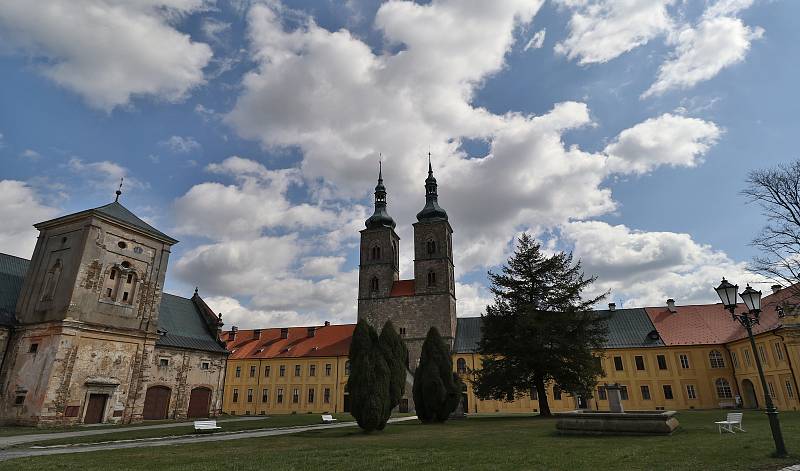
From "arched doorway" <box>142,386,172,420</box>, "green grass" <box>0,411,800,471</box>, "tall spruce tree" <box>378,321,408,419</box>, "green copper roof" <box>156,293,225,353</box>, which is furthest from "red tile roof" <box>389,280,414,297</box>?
"green grass" <box>0,411,800,471</box>

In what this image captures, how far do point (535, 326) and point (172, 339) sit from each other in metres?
30.1

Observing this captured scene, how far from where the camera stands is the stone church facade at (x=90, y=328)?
27.0 meters

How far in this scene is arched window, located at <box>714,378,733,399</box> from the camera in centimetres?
4326

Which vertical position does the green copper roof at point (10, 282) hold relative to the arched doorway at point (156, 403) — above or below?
above

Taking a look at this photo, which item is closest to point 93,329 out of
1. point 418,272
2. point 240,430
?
point 240,430

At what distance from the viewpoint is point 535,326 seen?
29.3m

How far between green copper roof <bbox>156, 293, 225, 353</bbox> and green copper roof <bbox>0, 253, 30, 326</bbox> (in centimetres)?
969

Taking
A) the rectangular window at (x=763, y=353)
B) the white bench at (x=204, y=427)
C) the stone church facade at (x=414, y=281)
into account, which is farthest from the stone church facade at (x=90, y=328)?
the rectangular window at (x=763, y=353)

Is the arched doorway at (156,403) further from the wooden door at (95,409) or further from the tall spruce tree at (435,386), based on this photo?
the tall spruce tree at (435,386)

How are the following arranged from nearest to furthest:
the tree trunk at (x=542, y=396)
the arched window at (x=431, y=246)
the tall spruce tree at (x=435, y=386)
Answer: the tall spruce tree at (x=435, y=386) < the tree trunk at (x=542, y=396) < the arched window at (x=431, y=246)

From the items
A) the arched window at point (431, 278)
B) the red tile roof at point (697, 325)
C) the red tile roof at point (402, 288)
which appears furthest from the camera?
the red tile roof at point (402, 288)

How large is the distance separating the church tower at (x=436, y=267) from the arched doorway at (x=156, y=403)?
31.0 meters

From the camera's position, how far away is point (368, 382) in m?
20.8

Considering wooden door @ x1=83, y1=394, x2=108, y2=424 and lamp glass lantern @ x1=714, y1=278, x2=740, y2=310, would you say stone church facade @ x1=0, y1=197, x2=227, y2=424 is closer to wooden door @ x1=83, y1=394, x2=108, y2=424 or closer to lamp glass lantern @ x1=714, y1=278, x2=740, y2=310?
wooden door @ x1=83, y1=394, x2=108, y2=424
